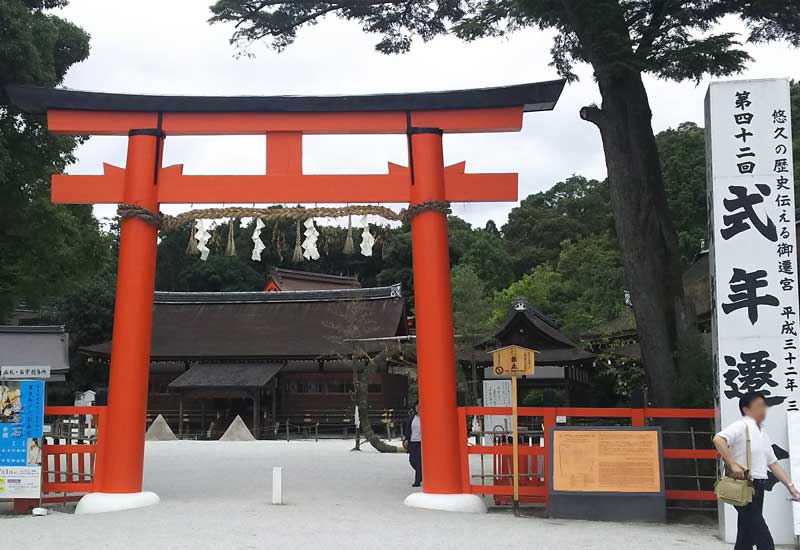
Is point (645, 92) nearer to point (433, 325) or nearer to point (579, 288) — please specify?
point (433, 325)

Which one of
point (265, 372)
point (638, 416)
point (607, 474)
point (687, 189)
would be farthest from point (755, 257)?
point (687, 189)

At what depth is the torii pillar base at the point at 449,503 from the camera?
8984 mm

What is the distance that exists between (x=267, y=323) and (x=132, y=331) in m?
21.5

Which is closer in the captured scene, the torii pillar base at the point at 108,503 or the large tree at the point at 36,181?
the torii pillar base at the point at 108,503

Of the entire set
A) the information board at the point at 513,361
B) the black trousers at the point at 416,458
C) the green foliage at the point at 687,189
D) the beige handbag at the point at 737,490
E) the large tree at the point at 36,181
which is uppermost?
the green foliage at the point at 687,189

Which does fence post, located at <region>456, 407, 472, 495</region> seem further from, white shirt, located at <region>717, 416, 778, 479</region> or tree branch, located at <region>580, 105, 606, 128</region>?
tree branch, located at <region>580, 105, 606, 128</region>

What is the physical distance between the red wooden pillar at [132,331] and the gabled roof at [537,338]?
12866mm

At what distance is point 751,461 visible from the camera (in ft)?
19.0

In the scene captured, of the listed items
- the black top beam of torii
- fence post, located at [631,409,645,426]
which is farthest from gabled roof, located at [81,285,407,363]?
fence post, located at [631,409,645,426]

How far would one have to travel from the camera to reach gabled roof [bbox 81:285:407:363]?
28.1 m

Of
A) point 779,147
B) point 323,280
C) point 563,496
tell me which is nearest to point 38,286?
point 563,496

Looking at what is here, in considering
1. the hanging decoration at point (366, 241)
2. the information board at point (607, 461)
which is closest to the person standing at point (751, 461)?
the information board at point (607, 461)

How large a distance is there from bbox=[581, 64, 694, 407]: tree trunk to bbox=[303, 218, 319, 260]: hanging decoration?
374 centimetres

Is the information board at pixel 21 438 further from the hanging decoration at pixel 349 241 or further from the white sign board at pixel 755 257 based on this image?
the white sign board at pixel 755 257
